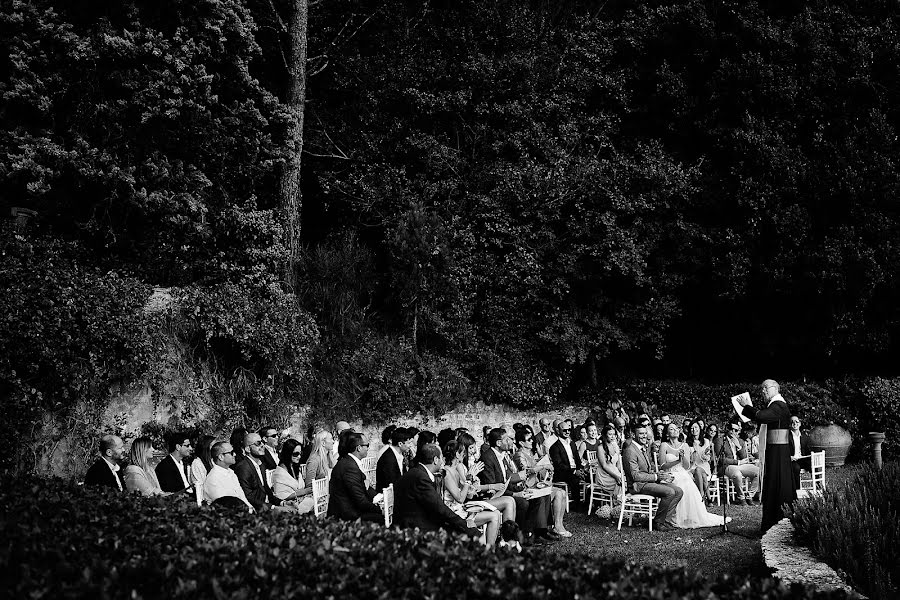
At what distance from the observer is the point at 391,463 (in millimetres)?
10227

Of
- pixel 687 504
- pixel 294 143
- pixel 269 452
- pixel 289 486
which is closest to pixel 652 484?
pixel 687 504

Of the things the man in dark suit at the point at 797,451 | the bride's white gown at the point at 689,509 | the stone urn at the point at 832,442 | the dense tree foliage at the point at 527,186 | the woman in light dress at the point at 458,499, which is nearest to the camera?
the woman in light dress at the point at 458,499

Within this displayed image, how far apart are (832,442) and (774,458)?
32.5 ft

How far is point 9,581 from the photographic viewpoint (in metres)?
3.68

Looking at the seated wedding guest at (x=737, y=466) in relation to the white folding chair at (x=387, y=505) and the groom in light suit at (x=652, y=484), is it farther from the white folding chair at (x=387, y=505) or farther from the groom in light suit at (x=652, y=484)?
the white folding chair at (x=387, y=505)

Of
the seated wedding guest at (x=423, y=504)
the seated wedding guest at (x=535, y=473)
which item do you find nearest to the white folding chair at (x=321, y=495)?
the seated wedding guest at (x=423, y=504)

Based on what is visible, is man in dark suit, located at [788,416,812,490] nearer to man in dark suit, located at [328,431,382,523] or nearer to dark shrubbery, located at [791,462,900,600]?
dark shrubbery, located at [791,462,900,600]

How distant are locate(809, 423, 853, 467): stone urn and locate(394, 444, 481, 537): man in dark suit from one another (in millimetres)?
13174

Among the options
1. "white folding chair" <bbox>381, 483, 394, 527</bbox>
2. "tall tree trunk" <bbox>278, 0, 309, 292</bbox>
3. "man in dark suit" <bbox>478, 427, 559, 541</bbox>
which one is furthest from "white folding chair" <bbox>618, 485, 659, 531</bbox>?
"tall tree trunk" <bbox>278, 0, 309, 292</bbox>

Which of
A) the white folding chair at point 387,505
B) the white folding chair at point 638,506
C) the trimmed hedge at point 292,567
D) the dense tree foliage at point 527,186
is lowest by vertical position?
the white folding chair at point 638,506

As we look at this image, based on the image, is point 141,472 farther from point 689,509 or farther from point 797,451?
point 797,451

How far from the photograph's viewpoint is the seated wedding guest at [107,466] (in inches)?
322

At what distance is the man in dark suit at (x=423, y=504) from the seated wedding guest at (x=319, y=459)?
10.5 feet

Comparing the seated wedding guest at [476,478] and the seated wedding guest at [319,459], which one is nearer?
the seated wedding guest at [476,478]
